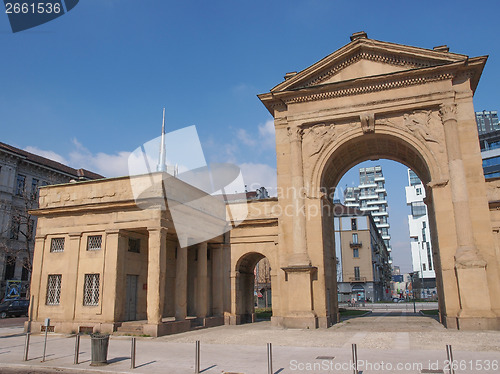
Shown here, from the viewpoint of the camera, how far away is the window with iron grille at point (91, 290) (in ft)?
69.3

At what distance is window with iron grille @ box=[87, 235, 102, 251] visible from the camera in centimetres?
2183

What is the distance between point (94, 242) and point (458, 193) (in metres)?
19.0

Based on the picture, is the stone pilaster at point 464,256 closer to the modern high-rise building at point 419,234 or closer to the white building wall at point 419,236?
the modern high-rise building at point 419,234

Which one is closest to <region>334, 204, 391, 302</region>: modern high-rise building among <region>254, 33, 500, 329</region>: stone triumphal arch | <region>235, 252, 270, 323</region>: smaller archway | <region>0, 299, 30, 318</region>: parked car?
<region>235, 252, 270, 323</region>: smaller archway

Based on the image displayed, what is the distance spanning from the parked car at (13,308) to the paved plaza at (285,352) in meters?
15.8

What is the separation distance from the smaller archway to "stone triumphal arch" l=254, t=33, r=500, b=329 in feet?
11.7

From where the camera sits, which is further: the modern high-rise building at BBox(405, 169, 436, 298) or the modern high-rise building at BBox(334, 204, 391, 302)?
the modern high-rise building at BBox(405, 169, 436, 298)

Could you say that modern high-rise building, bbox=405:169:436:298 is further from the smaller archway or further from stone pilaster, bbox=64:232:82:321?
stone pilaster, bbox=64:232:82:321

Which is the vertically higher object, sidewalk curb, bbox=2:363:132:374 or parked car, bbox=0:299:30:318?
parked car, bbox=0:299:30:318

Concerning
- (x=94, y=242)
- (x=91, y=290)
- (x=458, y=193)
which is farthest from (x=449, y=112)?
(x=91, y=290)

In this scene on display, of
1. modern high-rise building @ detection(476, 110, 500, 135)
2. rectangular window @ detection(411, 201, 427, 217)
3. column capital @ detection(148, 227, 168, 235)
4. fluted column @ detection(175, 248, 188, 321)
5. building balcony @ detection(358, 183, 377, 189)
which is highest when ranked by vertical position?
modern high-rise building @ detection(476, 110, 500, 135)

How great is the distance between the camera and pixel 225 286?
26.8 m

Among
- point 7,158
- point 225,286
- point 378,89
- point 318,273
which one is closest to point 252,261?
point 225,286

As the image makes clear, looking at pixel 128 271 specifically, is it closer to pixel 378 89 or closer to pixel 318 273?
pixel 318 273
